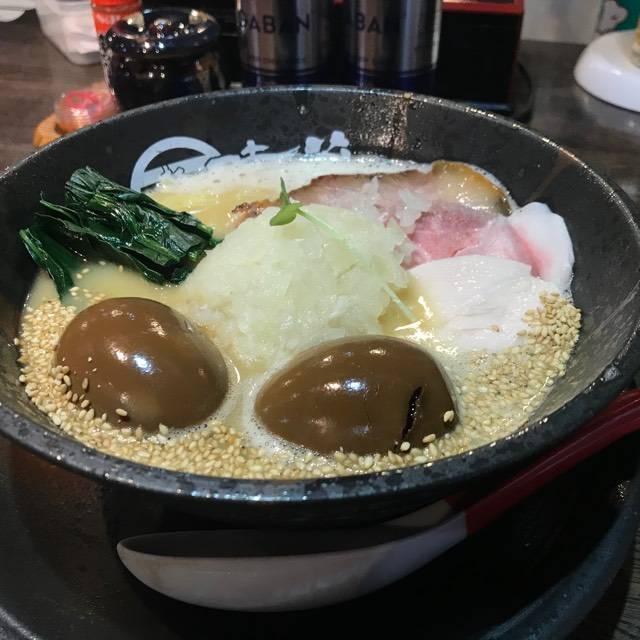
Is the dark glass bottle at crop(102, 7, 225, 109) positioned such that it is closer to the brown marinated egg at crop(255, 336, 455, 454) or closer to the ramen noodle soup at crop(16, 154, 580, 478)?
the ramen noodle soup at crop(16, 154, 580, 478)

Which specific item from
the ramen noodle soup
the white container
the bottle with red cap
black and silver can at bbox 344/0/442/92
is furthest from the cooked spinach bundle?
the white container

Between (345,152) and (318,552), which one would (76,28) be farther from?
(318,552)

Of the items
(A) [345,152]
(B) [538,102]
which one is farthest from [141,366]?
(B) [538,102]

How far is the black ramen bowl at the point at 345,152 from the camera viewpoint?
0.80 metres

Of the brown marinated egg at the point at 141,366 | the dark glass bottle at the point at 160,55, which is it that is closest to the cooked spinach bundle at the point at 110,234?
the brown marinated egg at the point at 141,366

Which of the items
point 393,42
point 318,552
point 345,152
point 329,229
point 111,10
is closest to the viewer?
point 318,552

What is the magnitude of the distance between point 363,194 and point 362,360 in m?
0.71

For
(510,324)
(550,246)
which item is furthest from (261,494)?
(550,246)

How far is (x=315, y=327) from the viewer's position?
Answer: 127cm

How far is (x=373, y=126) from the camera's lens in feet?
5.91

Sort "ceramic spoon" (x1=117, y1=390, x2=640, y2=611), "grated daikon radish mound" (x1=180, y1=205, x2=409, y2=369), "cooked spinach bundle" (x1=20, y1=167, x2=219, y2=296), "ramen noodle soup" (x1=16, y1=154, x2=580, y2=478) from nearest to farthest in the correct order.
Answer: "ceramic spoon" (x1=117, y1=390, x2=640, y2=611)
"ramen noodle soup" (x1=16, y1=154, x2=580, y2=478)
"grated daikon radish mound" (x1=180, y1=205, x2=409, y2=369)
"cooked spinach bundle" (x1=20, y1=167, x2=219, y2=296)

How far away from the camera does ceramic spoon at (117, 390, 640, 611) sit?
3.04 feet

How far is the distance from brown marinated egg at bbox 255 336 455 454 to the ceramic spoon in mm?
127

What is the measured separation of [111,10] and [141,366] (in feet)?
5.70
